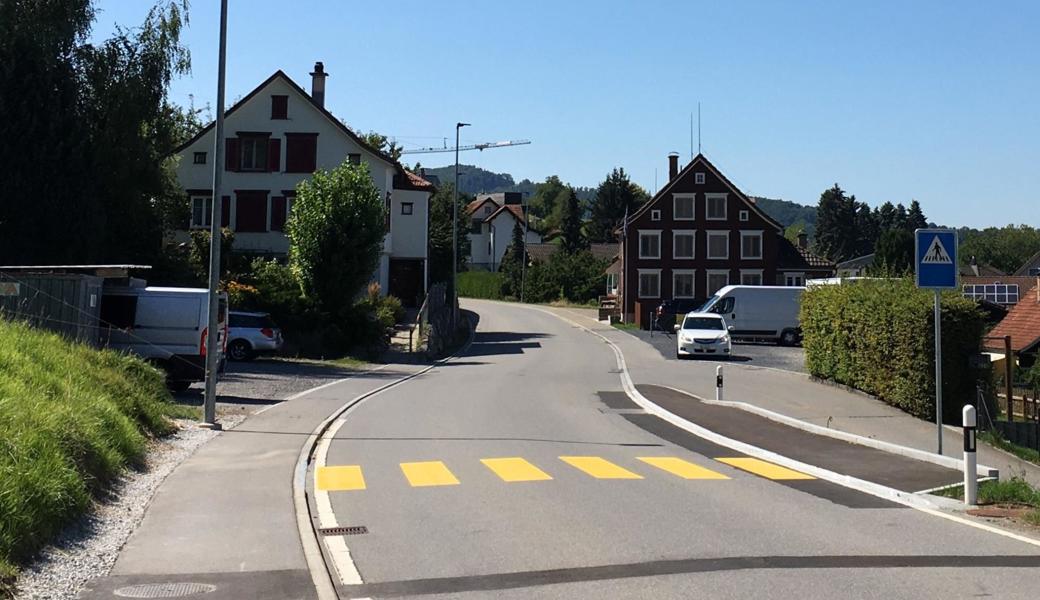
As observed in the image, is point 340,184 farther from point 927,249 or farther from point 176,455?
point 927,249

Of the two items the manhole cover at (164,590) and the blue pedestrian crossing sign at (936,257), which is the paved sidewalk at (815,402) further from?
the manhole cover at (164,590)

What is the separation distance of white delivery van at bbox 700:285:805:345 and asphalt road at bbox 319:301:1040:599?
3217 cm

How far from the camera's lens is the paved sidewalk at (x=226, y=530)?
7.32m

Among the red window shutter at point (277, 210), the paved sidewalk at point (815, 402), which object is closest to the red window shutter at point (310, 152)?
the red window shutter at point (277, 210)

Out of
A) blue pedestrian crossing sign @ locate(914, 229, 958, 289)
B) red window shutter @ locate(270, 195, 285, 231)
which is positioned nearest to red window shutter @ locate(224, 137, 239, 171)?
red window shutter @ locate(270, 195, 285, 231)

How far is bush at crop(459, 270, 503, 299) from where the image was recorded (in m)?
102

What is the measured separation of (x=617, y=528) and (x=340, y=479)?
4272mm

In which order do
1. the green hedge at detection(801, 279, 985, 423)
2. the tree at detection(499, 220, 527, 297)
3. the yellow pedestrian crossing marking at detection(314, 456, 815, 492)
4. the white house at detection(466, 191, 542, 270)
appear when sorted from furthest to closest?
the white house at detection(466, 191, 542, 270) < the tree at detection(499, 220, 527, 297) < the green hedge at detection(801, 279, 985, 423) < the yellow pedestrian crossing marking at detection(314, 456, 815, 492)

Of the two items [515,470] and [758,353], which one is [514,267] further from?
[515,470]

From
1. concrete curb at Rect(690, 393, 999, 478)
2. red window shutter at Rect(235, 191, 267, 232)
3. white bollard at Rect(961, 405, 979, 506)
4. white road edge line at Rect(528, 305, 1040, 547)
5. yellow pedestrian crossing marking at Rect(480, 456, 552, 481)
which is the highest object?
red window shutter at Rect(235, 191, 267, 232)

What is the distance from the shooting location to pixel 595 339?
5344cm

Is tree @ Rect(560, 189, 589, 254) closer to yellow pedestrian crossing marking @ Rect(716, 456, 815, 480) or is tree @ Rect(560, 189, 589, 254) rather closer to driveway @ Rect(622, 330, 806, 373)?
driveway @ Rect(622, 330, 806, 373)

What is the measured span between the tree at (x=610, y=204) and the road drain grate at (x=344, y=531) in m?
123

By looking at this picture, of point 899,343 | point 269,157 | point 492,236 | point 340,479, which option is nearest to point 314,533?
point 340,479
